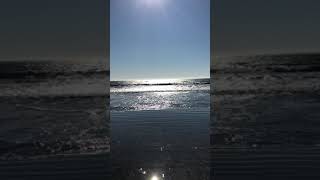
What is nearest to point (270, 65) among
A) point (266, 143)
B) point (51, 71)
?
point (51, 71)

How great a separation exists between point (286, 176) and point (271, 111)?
8321 mm

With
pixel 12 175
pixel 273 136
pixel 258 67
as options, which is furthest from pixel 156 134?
pixel 258 67

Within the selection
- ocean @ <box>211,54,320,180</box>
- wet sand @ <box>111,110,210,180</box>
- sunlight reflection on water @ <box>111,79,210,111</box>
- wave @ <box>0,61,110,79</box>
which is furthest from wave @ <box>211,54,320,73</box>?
wet sand @ <box>111,110,210,180</box>

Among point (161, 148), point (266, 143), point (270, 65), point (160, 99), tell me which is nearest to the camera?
point (161, 148)

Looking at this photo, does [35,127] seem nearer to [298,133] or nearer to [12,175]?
[12,175]

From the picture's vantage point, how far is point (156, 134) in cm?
939

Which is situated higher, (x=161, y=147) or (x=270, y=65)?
(x=270, y=65)

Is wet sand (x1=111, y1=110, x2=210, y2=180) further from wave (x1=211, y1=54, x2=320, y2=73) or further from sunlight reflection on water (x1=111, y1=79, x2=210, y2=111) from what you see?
wave (x1=211, y1=54, x2=320, y2=73)

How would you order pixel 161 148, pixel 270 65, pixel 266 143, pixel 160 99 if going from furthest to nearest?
pixel 270 65
pixel 160 99
pixel 266 143
pixel 161 148

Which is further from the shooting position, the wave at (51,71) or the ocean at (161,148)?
the wave at (51,71)

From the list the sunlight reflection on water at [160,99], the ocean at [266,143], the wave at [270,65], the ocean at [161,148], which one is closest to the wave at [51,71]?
the sunlight reflection on water at [160,99]

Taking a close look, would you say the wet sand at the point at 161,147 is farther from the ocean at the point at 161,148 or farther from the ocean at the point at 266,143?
the ocean at the point at 266,143

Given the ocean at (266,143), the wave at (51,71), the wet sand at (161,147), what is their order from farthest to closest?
the wave at (51,71)
the wet sand at (161,147)
the ocean at (266,143)

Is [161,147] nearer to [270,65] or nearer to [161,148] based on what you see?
[161,148]
